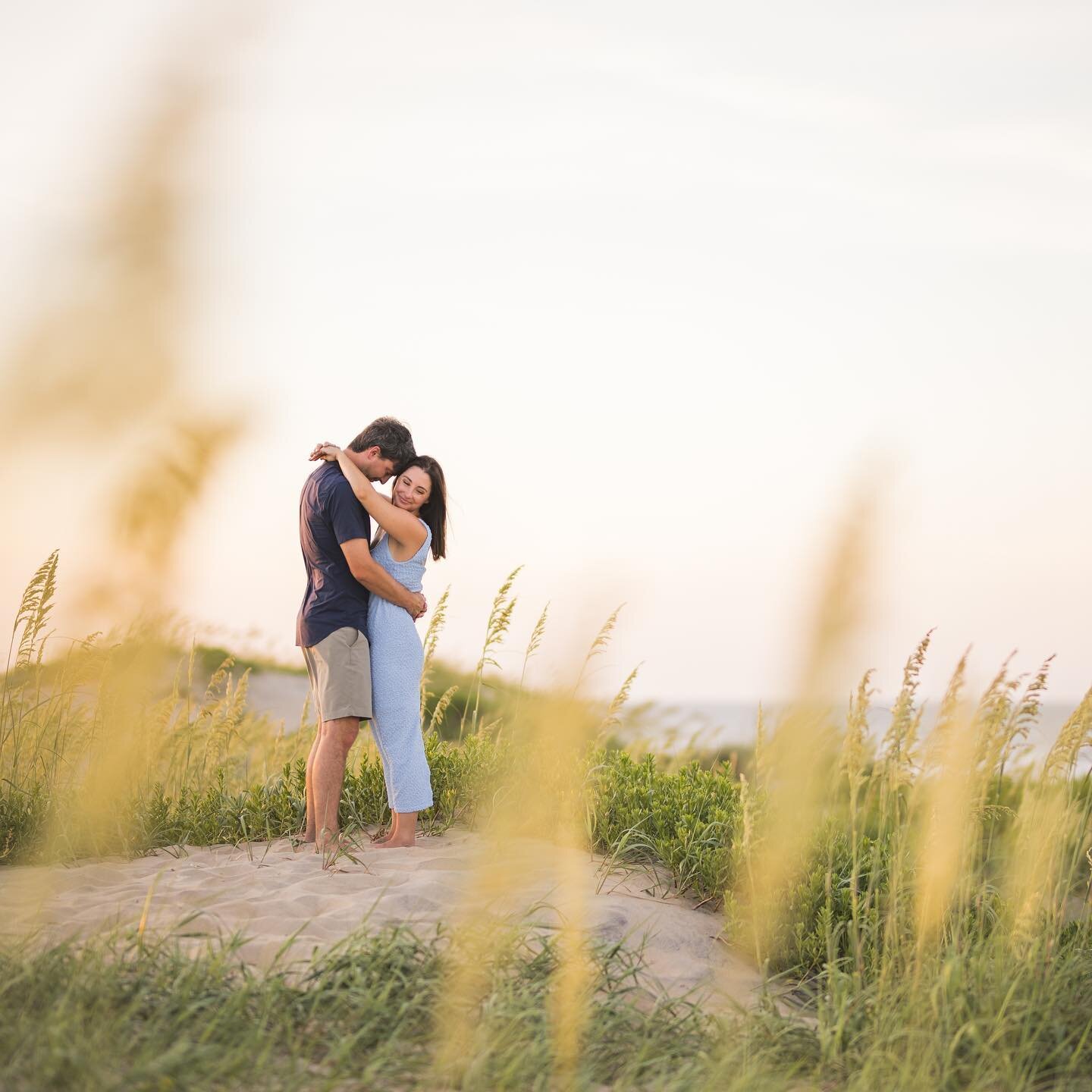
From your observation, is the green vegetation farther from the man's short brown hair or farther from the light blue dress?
the man's short brown hair

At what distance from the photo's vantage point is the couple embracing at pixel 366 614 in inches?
220

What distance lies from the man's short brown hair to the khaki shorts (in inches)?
38.4

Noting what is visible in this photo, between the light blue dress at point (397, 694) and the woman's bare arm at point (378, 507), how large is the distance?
0.33 ft

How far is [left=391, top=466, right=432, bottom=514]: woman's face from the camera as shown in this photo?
19.3ft

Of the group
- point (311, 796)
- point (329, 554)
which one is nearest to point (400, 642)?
point (329, 554)

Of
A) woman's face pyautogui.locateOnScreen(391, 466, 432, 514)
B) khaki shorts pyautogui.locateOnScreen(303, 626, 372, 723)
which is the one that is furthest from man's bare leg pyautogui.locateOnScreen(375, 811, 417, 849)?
woman's face pyautogui.locateOnScreen(391, 466, 432, 514)

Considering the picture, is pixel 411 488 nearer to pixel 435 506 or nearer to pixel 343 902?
pixel 435 506

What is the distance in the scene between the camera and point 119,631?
1577 millimetres

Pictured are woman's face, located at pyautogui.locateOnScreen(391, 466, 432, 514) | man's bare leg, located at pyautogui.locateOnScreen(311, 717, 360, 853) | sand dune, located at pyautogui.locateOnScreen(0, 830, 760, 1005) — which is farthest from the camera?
woman's face, located at pyautogui.locateOnScreen(391, 466, 432, 514)

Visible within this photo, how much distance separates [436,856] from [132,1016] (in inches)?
85.9

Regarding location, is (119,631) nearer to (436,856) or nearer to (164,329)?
(164,329)

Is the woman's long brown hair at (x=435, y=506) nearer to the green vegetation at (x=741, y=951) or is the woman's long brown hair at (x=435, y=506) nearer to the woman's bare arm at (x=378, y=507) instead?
the woman's bare arm at (x=378, y=507)

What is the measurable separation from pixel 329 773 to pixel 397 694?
1.80 feet

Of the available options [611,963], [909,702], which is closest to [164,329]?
[909,702]
